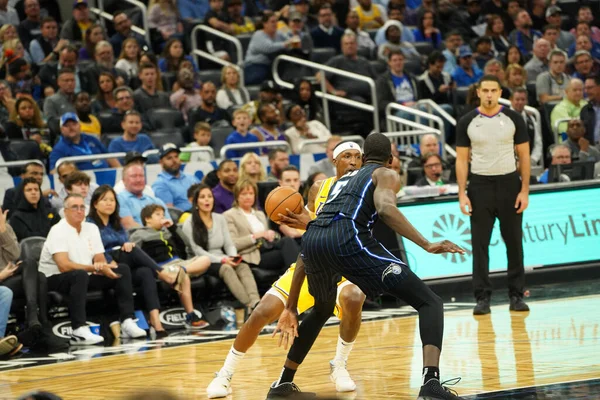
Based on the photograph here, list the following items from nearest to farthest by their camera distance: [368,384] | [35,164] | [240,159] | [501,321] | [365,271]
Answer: [365,271] → [368,384] → [501,321] → [35,164] → [240,159]

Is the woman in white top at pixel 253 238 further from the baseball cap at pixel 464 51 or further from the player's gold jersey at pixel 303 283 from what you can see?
the baseball cap at pixel 464 51

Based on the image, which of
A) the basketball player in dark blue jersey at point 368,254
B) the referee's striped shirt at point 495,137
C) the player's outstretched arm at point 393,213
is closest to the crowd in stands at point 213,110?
the referee's striped shirt at point 495,137

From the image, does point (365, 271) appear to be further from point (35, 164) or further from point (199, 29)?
point (199, 29)

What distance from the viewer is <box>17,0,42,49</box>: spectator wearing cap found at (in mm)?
17625

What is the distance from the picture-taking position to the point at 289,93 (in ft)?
59.6

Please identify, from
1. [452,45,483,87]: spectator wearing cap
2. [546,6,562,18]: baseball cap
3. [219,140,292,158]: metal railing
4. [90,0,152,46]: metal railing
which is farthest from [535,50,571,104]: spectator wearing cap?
[90,0,152,46]: metal railing

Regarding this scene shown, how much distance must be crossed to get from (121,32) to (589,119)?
742 centimetres

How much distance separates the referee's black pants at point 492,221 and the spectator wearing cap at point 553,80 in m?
7.58

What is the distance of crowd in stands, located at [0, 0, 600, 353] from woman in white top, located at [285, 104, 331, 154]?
3cm

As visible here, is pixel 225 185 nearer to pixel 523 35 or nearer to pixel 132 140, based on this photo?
pixel 132 140

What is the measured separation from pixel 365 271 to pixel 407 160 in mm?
9431

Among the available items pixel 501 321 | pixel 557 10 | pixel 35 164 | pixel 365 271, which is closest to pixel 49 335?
pixel 35 164

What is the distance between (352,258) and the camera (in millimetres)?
6953

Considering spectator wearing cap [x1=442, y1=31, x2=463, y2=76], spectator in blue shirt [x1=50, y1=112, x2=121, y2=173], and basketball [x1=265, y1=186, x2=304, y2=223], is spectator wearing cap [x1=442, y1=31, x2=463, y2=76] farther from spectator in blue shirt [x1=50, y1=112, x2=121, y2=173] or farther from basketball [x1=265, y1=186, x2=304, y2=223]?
basketball [x1=265, y1=186, x2=304, y2=223]
